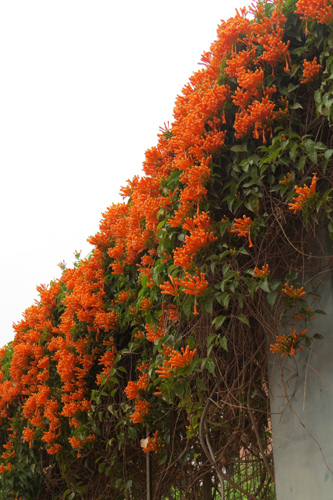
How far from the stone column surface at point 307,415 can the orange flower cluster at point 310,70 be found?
726mm

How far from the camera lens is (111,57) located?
264 inches

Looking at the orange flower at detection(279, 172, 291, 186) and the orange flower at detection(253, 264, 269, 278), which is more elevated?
the orange flower at detection(279, 172, 291, 186)

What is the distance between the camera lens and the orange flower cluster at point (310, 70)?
184 centimetres

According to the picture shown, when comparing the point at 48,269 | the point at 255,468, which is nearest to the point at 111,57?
the point at 48,269

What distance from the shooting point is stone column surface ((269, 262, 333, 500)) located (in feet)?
5.74

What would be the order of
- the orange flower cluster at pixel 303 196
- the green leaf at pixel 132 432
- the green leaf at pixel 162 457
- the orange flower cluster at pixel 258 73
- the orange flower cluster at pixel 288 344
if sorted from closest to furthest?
the orange flower cluster at pixel 303 196 < the orange flower cluster at pixel 288 344 < the orange flower cluster at pixel 258 73 < the green leaf at pixel 162 457 < the green leaf at pixel 132 432

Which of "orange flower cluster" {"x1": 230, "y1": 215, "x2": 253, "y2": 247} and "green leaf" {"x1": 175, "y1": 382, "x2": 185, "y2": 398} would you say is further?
"green leaf" {"x1": 175, "y1": 382, "x2": 185, "y2": 398}

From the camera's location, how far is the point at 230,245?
1.98 meters

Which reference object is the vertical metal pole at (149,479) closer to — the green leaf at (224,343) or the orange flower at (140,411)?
the orange flower at (140,411)

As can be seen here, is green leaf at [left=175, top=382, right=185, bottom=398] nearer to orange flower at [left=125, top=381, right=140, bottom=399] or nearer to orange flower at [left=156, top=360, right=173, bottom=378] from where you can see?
orange flower at [left=156, top=360, right=173, bottom=378]

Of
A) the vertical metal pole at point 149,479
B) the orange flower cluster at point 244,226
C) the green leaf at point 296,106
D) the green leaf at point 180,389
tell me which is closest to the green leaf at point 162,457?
the vertical metal pole at point 149,479

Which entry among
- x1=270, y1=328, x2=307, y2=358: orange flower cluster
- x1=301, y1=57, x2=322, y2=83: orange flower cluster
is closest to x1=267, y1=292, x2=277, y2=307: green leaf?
x1=270, y1=328, x2=307, y2=358: orange flower cluster

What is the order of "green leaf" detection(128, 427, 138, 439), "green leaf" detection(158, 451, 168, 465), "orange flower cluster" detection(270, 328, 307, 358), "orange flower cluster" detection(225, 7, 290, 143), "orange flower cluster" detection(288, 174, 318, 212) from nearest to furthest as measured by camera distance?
"orange flower cluster" detection(288, 174, 318, 212), "orange flower cluster" detection(270, 328, 307, 358), "orange flower cluster" detection(225, 7, 290, 143), "green leaf" detection(158, 451, 168, 465), "green leaf" detection(128, 427, 138, 439)

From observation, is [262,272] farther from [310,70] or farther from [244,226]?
[310,70]
